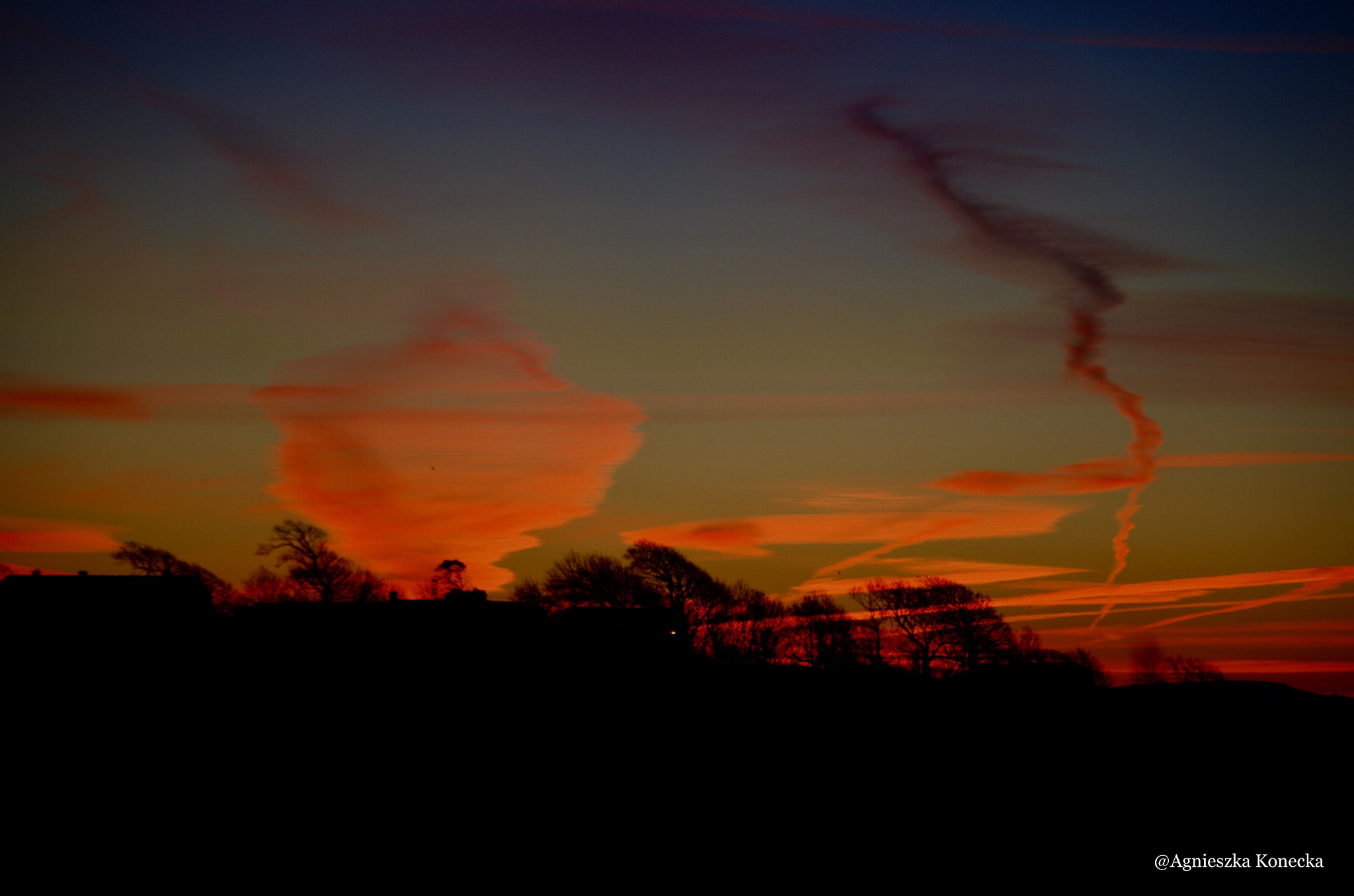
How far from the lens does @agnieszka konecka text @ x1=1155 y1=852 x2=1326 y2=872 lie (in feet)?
106

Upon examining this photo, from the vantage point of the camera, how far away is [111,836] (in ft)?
105

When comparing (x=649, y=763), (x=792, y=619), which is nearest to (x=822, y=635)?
(x=792, y=619)

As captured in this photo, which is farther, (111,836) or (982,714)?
(982,714)

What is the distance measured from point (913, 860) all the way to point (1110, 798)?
47.2ft

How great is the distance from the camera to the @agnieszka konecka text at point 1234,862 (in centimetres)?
3241

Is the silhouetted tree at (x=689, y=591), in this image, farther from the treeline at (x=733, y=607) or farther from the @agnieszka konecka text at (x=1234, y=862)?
the @agnieszka konecka text at (x=1234, y=862)

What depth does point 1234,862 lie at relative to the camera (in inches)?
1318

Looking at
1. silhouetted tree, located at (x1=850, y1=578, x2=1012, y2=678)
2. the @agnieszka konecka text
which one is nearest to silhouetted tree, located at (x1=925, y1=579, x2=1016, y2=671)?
silhouetted tree, located at (x1=850, y1=578, x2=1012, y2=678)

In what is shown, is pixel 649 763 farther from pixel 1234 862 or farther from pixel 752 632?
pixel 752 632

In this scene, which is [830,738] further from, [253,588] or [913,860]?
[253,588]

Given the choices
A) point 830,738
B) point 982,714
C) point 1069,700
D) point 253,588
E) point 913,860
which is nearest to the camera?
point 913,860

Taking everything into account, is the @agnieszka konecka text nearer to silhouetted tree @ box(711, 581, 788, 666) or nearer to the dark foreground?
the dark foreground

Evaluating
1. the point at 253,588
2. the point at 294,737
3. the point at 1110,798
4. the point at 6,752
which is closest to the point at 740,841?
the point at 1110,798

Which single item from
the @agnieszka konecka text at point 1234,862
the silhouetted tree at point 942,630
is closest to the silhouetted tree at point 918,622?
the silhouetted tree at point 942,630
